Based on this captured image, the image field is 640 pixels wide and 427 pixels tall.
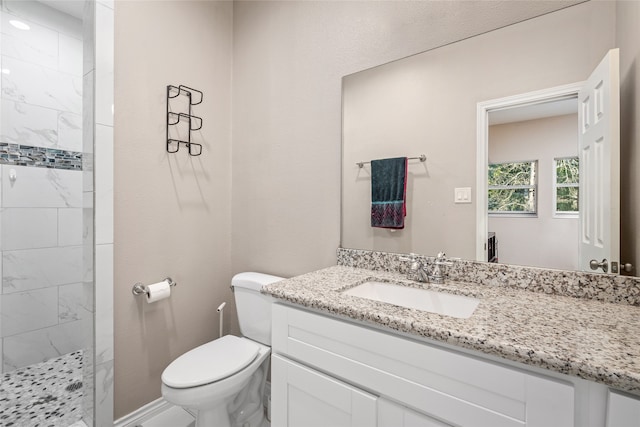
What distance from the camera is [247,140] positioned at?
1930mm

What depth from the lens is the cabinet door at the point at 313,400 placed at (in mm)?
874

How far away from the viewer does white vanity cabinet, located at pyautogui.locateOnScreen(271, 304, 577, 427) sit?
65 centimetres

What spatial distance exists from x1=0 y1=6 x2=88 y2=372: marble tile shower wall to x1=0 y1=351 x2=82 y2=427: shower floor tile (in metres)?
0.12

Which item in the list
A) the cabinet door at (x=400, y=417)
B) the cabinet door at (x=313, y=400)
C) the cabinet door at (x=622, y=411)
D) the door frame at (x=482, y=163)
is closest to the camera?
the cabinet door at (x=622, y=411)

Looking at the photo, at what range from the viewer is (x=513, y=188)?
111 cm

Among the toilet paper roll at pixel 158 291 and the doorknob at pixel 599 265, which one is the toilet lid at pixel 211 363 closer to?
the toilet paper roll at pixel 158 291

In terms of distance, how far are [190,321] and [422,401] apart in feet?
4.92

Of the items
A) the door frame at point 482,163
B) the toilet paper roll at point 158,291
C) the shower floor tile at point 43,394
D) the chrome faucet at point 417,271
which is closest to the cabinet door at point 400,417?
the chrome faucet at point 417,271

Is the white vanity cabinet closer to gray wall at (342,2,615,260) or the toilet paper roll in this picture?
gray wall at (342,2,615,260)

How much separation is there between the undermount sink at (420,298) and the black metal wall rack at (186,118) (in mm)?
1278

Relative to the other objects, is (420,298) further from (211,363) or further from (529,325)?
(211,363)

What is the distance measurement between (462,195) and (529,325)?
59cm

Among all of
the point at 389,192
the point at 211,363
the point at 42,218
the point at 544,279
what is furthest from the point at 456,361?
the point at 42,218

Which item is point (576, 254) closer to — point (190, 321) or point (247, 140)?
point (247, 140)
